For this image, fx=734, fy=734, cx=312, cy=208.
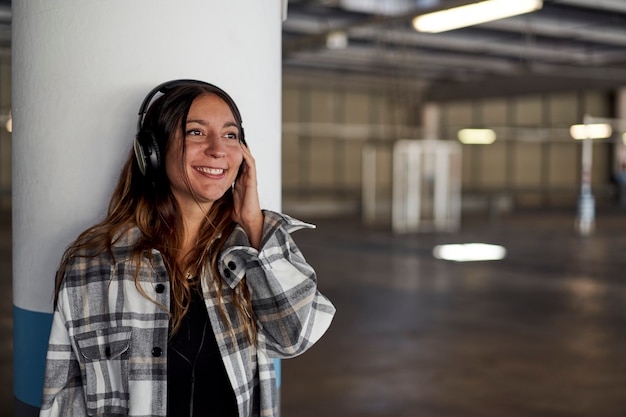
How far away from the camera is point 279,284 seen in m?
1.59

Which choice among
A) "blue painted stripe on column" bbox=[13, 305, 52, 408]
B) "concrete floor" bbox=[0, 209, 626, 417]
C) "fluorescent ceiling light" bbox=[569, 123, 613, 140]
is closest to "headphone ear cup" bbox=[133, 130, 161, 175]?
"blue painted stripe on column" bbox=[13, 305, 52, 408]

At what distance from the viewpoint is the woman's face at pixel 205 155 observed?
5.33ft

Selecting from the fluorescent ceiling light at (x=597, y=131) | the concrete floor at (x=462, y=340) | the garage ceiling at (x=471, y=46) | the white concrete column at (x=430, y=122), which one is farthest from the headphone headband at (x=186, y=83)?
the white concrete column at (x=430, y=122)

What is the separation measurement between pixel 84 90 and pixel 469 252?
11.6 m

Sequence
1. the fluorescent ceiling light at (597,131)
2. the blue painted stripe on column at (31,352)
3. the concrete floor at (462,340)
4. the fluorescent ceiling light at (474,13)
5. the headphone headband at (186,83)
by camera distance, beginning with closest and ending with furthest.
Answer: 1. the headphone headband at (186,83)
2. the blue painted stripe on column at (31,352)
3. the concrete floor at (462,340)
4. the fluorescent ceiling light at (474,13)
5. the fluorescent ceiling light at (597,131)

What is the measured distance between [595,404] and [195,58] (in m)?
3.75

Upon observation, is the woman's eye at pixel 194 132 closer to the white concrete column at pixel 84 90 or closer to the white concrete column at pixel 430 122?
the white concrete column at pixel 84 90

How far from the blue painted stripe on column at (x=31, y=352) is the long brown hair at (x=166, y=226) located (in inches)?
21.4

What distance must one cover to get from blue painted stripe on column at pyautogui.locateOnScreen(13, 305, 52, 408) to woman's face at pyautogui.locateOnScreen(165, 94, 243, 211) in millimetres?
742

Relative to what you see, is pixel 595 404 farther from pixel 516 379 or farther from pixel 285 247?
pixel 285 247

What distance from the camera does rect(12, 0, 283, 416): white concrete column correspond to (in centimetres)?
197

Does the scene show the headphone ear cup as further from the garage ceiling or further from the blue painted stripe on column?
the garage ceiling

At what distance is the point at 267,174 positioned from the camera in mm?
2254

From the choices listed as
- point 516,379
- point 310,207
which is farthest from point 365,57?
point 516,379
